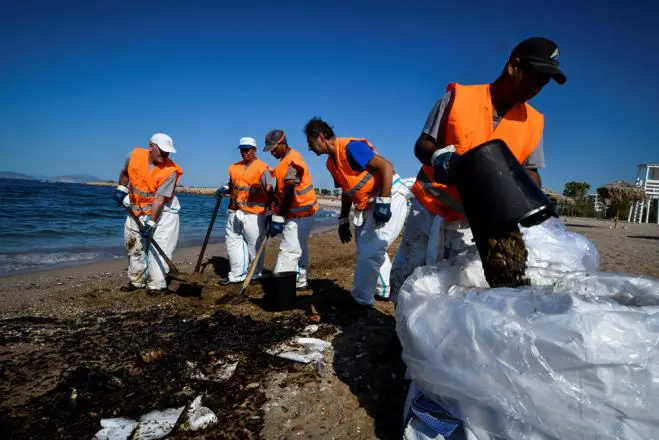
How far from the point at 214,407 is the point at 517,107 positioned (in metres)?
2.50

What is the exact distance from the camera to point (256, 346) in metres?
2.88

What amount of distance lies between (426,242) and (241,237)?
360cm

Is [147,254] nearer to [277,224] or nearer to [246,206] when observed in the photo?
[246,206]

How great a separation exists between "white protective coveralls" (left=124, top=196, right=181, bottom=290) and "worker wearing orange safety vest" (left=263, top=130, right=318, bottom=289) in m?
1.42

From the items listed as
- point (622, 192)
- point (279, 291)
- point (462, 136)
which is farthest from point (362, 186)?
point (622, 192)

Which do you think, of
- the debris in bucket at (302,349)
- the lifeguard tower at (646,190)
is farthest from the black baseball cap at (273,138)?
the lifeguard tower at (646,190)

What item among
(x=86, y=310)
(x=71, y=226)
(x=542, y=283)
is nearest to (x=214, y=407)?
(x=542, y=283)

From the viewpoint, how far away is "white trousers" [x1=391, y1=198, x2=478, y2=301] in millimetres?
2322

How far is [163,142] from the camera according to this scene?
187 inches

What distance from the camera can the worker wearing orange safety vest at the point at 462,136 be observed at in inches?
74.6

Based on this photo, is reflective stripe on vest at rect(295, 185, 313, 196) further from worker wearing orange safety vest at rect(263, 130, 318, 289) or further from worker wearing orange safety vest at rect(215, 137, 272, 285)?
worker wearing orange safety vest at rect(215, 137, 272, 285)

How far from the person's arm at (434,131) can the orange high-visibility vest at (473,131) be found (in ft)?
0.13

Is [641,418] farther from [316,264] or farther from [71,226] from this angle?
[71,226]

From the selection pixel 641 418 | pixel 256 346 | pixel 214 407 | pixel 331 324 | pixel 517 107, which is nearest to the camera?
pixel 641 418
